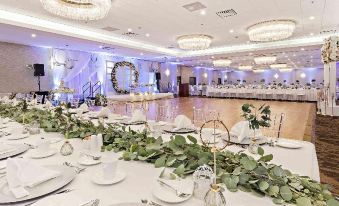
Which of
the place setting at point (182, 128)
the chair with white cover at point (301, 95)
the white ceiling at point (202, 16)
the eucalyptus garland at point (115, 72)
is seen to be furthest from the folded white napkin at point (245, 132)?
the chair with white cover at point (301, 95)

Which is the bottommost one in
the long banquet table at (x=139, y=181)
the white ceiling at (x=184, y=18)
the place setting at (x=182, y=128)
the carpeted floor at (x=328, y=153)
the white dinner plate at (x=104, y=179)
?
the carpeted floor at (x=328, y=153)

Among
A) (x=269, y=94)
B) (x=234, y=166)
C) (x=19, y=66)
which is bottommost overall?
(x=234, y=166)

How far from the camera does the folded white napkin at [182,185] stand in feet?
3.14

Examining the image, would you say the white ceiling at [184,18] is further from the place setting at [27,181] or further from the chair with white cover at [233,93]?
the chair with white cover at [233,93]

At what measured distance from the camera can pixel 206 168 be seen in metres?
0.98

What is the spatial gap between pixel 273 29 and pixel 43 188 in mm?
8360

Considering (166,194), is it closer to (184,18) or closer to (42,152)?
(42,152)

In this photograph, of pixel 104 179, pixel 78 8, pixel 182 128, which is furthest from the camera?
pixel 78 8

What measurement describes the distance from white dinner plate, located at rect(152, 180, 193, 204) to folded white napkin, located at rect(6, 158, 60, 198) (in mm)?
508

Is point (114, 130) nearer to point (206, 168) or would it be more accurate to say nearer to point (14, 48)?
point (206, 168)

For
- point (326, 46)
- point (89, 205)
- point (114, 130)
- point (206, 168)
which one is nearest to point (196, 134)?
point (114, 130)

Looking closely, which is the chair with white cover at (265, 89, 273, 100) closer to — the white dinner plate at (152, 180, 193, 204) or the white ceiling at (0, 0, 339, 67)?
the white ceiling at (0, 0, 339, 67)

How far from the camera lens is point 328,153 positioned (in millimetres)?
3973

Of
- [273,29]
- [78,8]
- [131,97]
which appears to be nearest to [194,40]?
[273,29]
